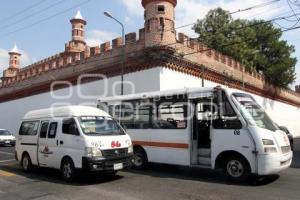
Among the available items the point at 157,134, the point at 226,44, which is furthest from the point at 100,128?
the point at 226,44

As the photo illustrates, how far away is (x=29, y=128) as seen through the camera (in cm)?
1312

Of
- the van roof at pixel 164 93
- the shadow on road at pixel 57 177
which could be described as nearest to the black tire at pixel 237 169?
the van roof at pixel 164 93

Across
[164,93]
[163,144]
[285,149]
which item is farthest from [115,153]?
[285,149]

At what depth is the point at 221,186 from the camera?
9.33 metres

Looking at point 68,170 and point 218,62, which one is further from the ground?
point 218,62

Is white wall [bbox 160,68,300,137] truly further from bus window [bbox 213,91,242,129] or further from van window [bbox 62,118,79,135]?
bus window [bbox 213,91,242,129]

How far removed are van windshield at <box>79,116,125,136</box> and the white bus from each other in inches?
60.6

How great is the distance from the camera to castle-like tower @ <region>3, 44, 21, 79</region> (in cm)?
3927

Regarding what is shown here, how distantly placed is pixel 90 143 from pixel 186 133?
2962 millimetres

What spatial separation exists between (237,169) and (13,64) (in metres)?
35.6

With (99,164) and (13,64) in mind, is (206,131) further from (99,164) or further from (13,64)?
(13,64)

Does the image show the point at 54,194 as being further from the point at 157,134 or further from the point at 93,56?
the point at 93,56

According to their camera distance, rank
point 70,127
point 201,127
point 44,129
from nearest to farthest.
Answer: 1. point 70,127
2. point 201,127
3. point 44,129

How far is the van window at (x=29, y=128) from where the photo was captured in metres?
12.7
